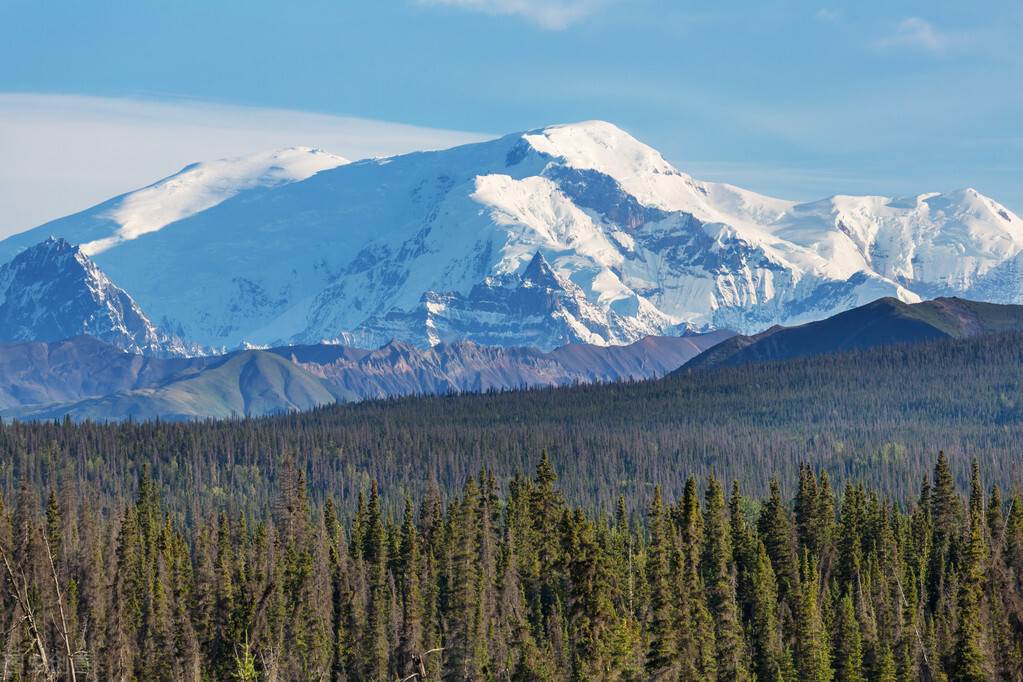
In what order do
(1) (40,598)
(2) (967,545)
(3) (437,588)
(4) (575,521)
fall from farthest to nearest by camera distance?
(3) (437,588), (1) (40,598), (2) (967,545), (4) (575,521)

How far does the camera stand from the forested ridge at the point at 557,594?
115m

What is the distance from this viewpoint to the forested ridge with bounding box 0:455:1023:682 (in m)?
115

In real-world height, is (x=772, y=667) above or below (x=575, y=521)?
below

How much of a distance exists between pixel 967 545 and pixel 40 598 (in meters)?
69.9

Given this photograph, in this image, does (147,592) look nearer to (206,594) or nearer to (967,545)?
(206,594)

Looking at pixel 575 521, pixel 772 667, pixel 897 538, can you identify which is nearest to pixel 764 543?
pixel 897 538

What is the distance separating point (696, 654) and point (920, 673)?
14343mm

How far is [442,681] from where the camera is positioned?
12900cm

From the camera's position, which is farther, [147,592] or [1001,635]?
[147,592]

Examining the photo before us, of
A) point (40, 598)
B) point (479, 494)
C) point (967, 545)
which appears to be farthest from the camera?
point (479, 494)

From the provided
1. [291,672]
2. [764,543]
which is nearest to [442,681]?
[291,672]

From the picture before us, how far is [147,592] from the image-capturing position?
143000mm

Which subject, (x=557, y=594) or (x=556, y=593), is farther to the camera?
(x=556, y=593)

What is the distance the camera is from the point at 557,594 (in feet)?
464
